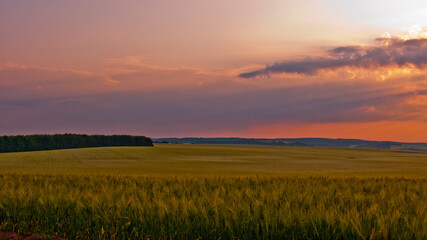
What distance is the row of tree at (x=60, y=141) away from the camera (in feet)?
259

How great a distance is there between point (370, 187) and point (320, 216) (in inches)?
223

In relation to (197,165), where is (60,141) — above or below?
above

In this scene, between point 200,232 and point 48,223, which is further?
point 48,223

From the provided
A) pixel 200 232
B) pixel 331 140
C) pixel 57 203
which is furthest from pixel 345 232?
pixel 331 140

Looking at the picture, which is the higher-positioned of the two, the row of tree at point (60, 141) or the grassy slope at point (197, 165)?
the row of tree at point (60, 141)

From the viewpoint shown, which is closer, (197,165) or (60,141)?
(197,165)

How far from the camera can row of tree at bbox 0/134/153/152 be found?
259ft

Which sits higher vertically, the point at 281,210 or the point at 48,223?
the point at 281,210

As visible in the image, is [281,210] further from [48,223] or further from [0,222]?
[0,222]

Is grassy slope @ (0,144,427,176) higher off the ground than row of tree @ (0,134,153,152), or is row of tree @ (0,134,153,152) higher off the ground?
row of tree @ (0,134,153,152)

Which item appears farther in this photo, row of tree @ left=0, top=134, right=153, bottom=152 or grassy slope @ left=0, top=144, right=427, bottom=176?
row of tree @ left=0, top=134, right=153, bottom=152

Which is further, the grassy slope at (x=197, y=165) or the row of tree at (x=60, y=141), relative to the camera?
the row of tree at (x=60, y=141)

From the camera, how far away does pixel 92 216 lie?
5973 millimetres

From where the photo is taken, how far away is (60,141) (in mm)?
86625
